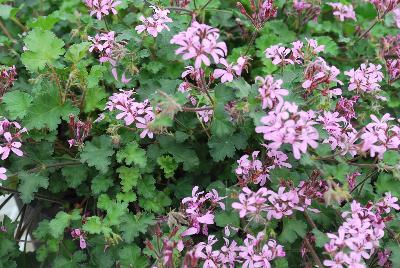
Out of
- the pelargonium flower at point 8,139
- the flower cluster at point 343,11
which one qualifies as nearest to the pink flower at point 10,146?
the pelargonium flower at point 8,139

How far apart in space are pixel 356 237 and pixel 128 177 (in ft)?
2.31

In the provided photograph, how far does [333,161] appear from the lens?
1510 millimetres

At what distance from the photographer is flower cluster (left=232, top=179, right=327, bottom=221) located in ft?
4.50

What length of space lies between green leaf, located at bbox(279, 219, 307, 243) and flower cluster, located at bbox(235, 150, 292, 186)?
0.46ft

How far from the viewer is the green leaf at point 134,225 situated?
153cm

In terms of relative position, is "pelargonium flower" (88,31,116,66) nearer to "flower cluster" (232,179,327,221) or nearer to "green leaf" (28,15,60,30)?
"green leaf" (28,15,60,30)

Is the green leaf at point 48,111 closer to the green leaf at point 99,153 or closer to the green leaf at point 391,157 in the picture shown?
the green leaf at point 99,153

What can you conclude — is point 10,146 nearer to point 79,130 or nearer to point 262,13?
point 79,130

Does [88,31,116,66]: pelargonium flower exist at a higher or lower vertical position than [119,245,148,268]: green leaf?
higher

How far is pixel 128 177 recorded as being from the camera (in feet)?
5.35

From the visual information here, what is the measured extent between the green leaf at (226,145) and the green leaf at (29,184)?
1.73 ft

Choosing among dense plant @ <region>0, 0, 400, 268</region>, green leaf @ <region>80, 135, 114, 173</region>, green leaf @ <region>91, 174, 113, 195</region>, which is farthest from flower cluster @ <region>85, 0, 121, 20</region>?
green leaf @ <region>91, 174, 113, 195</region>

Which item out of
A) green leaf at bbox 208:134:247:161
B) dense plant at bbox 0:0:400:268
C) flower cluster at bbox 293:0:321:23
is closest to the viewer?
dense plant at bbox 0:0:400:268

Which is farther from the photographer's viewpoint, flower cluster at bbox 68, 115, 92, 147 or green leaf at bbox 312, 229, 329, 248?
flower cluster at bbox 68, 115, 92, 147
